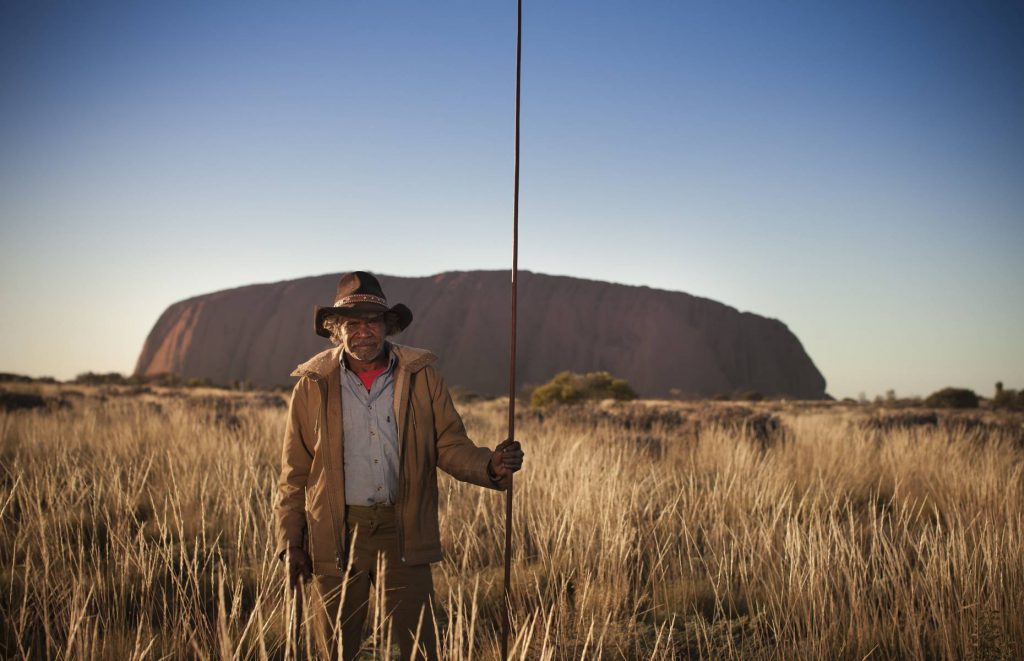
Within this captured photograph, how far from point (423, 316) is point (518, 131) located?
169 ft

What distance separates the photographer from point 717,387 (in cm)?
4772

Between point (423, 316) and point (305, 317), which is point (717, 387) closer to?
point (423, 316)

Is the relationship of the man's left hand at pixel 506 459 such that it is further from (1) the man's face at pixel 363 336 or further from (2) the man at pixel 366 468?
(1) the man's face at pixel 363 336

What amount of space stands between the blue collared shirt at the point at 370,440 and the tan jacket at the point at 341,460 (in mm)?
45

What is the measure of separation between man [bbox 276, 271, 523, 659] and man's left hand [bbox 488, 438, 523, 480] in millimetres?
51

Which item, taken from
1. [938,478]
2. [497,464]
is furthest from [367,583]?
[938,478]

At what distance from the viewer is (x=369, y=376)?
7.48 ft

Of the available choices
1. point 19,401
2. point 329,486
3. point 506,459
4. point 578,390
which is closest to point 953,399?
point 578,390

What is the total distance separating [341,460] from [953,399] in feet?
77.4

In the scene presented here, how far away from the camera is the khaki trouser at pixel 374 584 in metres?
2.17

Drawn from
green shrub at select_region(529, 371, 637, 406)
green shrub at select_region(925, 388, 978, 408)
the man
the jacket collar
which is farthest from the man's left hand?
green shrub at select_region(925, 388, 978, 408)

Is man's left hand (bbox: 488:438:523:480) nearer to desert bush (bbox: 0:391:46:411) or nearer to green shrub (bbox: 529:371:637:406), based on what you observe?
desert bush (bbox: 0:391:46:411)

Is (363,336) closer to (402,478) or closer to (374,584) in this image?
(402,478)

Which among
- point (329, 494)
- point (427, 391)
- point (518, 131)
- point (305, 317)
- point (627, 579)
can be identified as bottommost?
point (627, 579)
